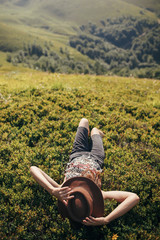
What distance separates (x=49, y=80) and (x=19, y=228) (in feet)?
31.5

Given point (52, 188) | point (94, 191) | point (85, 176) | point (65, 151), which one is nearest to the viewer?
point (94, 191)

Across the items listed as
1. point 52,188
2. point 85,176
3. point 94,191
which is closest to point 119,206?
point 94,191

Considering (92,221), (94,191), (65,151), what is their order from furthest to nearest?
(65,151) < (94,191) < (92,221)

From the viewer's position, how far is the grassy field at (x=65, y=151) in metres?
4.25

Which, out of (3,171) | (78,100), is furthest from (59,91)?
(3,171)

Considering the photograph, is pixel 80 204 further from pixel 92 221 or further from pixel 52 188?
pixel 52 188

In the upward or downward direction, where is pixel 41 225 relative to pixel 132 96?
downward

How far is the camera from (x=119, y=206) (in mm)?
3994

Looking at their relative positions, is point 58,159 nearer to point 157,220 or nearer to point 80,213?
point 80,213

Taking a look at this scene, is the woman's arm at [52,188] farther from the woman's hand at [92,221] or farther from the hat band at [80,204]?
the woman's hand at [92,221]

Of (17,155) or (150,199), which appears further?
(17,155)

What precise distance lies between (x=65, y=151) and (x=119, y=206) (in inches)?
117

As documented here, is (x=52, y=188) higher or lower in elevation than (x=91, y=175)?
lower

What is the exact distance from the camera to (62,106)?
8.48m
